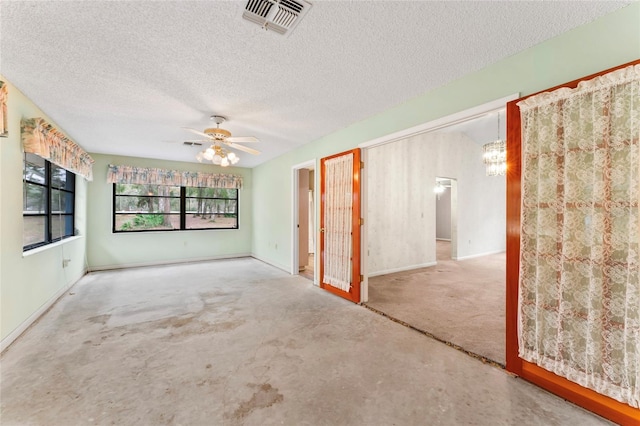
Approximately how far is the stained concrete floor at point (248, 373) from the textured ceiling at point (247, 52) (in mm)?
2528

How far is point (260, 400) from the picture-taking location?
179cm

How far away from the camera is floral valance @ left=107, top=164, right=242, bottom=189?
18.8ft

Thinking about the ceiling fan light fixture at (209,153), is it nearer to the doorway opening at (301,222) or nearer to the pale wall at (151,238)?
the doorway opening at (301,222)

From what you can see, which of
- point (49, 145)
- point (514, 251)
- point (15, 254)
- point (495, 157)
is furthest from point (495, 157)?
point (15, 254)

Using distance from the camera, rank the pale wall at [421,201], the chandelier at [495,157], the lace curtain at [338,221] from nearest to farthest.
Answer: the lace curtain at [338,221]
the chandelier at [495,157]
the pale wall at [421,201]

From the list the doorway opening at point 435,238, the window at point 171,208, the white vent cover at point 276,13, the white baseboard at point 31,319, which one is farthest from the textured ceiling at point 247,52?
the window at point 171,208

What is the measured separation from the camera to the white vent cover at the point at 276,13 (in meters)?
1.60

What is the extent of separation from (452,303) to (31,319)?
512 centimetres

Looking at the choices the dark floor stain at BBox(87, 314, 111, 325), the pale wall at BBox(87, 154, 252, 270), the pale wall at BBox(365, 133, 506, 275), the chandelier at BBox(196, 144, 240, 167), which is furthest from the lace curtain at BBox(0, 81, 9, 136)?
the pale wall at BBox(365, 133, 506, 275)

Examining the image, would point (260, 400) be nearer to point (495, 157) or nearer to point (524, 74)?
point (524, 74)

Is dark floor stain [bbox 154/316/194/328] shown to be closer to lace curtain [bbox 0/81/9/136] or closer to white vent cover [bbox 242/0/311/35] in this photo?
lace curtain [bbox 0/81/9/136]

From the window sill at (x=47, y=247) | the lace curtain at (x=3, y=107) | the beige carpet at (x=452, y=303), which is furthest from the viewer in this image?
the window sill at (x=47, y=247)

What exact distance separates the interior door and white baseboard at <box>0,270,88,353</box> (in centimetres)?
352

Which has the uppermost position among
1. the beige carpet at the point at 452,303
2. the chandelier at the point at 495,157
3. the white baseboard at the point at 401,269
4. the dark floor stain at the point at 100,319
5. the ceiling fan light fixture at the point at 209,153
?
the chandelier at the point at 495,157
